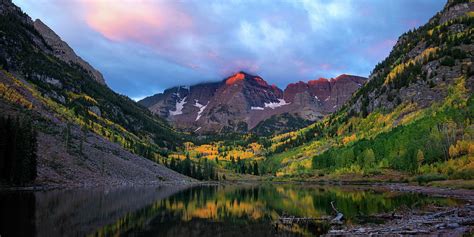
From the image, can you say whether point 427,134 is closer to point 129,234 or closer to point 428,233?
point 428,233

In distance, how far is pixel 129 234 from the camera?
3444 centimetres

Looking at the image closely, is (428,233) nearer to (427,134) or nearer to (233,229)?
(233,229)

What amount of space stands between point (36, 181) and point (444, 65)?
203m

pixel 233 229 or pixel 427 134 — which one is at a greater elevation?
pixel 427 134

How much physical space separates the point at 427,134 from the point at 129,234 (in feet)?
396

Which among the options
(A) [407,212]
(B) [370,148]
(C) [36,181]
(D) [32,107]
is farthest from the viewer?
(B) [370,148]

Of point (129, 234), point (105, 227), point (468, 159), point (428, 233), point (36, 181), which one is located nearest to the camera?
point (428, 233)

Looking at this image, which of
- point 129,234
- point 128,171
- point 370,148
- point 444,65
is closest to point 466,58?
point 444,65

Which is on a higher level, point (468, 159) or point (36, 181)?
point (468, 159)

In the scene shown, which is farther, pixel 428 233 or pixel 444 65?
pixel 444 65

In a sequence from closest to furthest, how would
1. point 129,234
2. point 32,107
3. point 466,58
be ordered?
point 129,234 → point 32,107 → point 466,58

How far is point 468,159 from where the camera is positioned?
92.2 m

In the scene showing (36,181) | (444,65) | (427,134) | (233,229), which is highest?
(444,65)

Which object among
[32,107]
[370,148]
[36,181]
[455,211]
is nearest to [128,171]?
[32,107]
